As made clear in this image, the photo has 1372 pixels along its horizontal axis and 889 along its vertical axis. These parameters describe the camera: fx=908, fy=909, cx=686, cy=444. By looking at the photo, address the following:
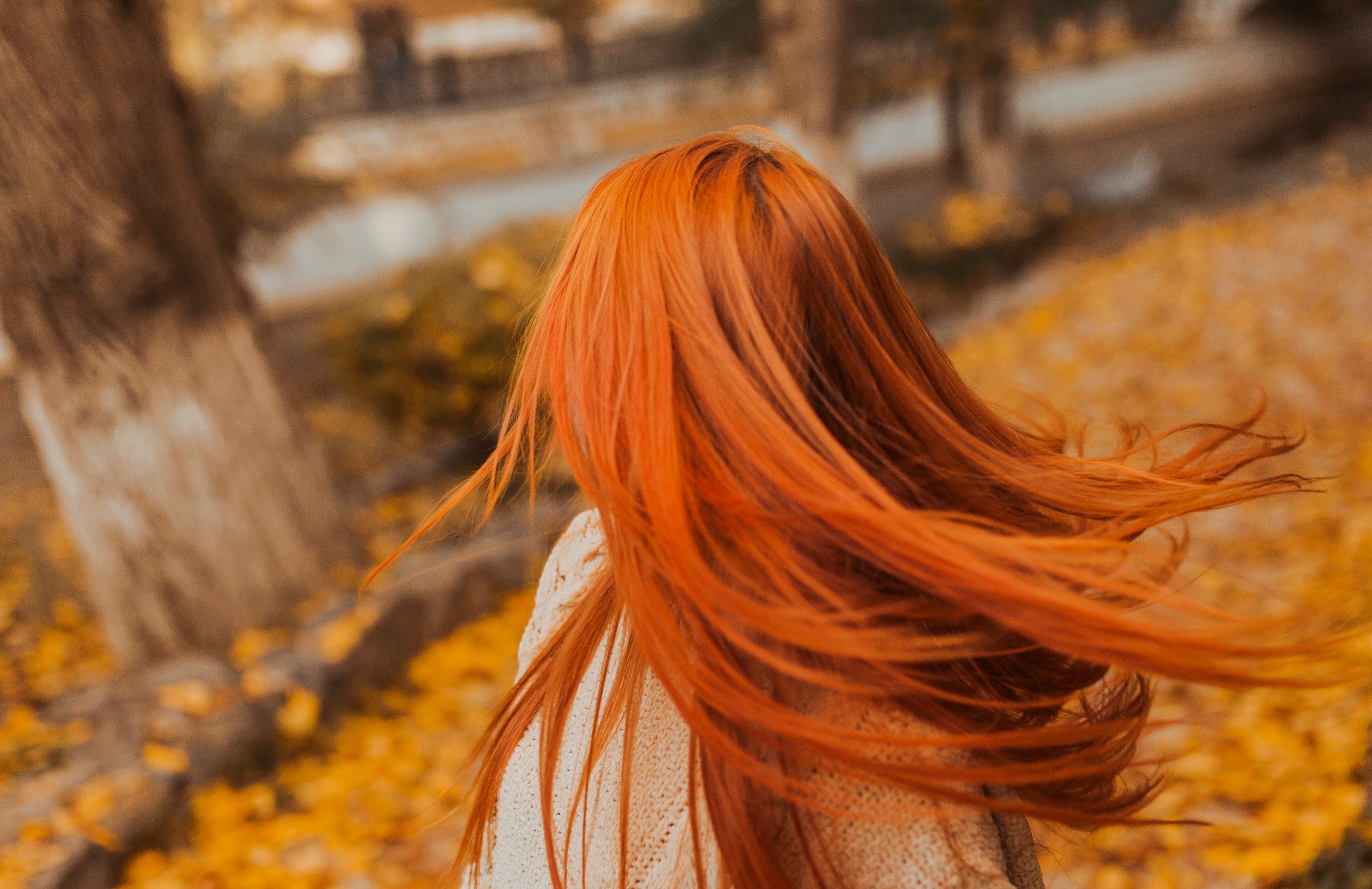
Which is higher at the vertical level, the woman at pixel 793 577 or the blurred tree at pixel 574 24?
the blurred tree at pixel 574 24

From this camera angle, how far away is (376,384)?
18.2 feet

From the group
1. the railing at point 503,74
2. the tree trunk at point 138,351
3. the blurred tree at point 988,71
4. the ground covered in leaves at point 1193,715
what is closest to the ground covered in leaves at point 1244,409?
the ground covered in leaves at point 1193,715

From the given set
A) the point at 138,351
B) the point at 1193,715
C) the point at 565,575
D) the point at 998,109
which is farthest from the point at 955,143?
the point at 565,575

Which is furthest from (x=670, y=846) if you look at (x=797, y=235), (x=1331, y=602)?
(x=1331, y=602)

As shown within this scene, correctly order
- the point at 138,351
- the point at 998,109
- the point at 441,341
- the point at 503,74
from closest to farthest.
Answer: the point at 138,351
the point at 441,341
the point at 998,109
the point at 503,74

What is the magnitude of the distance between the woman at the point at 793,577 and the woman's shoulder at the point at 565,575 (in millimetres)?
231

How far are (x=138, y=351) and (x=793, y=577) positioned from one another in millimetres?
3390

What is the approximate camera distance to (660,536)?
41.3 inches

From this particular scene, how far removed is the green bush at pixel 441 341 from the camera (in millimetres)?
5285

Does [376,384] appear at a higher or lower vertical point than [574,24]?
lower

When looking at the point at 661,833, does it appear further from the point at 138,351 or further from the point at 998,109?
the point at 998,109

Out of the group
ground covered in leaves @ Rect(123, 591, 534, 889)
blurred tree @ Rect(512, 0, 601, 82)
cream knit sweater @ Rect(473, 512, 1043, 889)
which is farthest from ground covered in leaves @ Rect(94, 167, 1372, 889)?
blurred tree @ Rect(512, 0, 601, 82)

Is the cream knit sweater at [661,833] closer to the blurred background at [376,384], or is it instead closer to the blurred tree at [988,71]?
the blurred background at [376,384]

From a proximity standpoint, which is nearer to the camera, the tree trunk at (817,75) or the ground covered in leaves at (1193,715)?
the ground covered in leaves at (1193,715)
